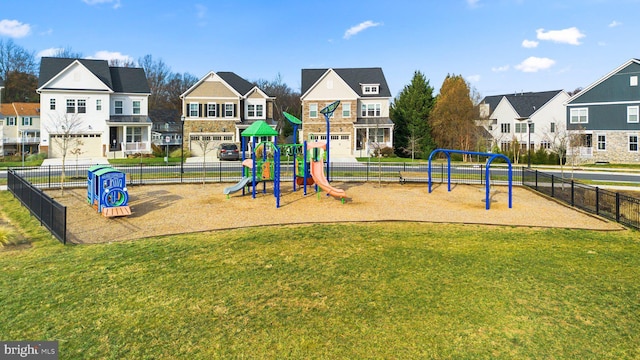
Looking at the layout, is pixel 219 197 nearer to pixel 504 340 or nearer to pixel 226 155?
pixel 504 340

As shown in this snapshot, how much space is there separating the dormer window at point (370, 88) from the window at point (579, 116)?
20862 millimetres

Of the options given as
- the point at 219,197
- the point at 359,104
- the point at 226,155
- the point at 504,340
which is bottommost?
the point at 504,340

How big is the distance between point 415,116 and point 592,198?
3429cm

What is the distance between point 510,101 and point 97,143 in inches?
2046

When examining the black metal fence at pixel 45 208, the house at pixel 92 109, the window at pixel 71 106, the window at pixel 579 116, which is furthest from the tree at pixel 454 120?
the black metal fence at pixel 45 208

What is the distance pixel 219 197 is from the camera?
64.3ft

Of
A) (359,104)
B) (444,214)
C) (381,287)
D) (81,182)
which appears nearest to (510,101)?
(359,104)

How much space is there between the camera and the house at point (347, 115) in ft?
158

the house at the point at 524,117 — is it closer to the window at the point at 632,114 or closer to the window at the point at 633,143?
the window at the point at 632,114

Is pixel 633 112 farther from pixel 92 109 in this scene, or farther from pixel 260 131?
pixel 92 109

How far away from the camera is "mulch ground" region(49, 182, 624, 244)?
14062 mm

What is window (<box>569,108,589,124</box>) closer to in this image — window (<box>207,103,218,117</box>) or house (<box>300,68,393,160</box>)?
house (<box>300,68,393,160</box>)

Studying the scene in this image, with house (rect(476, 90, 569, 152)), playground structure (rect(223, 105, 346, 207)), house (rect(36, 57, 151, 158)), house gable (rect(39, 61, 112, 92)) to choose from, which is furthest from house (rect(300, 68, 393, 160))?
playground structure (rect(223, 105, 346, 207))

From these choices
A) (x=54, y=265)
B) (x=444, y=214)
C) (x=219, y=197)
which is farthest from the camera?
(x=219, y=197)
